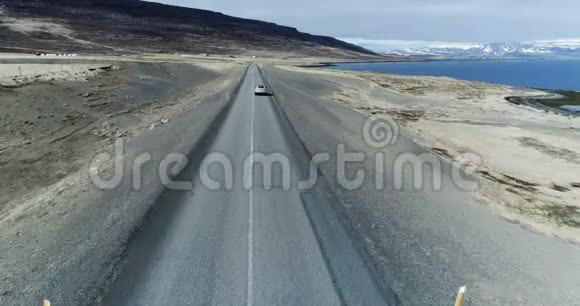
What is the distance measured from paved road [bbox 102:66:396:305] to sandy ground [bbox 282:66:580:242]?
24.4ft

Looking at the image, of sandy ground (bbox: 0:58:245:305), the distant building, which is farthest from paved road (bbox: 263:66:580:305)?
the distant building

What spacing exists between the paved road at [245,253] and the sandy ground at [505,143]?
7.44m

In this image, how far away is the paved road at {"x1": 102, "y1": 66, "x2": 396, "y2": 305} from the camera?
8.95 m

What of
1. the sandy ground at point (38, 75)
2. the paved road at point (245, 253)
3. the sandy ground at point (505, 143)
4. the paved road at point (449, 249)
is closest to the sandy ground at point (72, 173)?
the sandy ground at point (38, 75)

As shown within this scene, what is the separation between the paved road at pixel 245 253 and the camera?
8953 millimetres

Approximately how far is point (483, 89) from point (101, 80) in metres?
66.5

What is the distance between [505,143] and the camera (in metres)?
30.9

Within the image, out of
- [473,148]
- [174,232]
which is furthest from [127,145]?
[473,148]

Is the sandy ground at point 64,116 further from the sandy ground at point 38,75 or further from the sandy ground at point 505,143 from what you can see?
the sandy ground at point 505,143

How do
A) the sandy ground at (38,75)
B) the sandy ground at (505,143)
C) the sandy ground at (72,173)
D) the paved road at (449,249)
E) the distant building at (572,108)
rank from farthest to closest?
the distant building at (572,108), the sandy ground at (38,75), the sandy ground at (505,143), the sandy ground at (72,173), the paved road at (449,249)

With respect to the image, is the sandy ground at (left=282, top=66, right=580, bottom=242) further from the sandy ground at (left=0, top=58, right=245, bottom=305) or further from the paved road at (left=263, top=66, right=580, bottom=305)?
the sandy ground at (left=0, top=58, right=245, bottom=305)

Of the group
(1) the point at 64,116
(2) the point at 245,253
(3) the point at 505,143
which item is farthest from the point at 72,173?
(3) the point at 505,143

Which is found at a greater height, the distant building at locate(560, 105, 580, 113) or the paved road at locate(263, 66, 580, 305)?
the distant building at locate(560, 105, 580, 113)

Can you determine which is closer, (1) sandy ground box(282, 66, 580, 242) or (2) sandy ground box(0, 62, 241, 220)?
(1) sandy ground box(282, 66, 580, 242)
